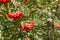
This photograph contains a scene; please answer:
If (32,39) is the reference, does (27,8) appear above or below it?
above

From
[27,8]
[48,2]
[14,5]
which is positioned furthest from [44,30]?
[14,5]

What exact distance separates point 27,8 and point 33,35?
300 millimetres

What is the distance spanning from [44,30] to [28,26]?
3.30ft

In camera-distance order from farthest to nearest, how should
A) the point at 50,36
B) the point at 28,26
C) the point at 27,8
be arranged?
the point at 50,36
the point at 27,8
the point at 28,26

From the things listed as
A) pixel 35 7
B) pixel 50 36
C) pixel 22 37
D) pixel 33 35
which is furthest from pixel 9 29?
pixel 50 36

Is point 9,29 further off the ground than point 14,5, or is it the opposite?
point 14,5

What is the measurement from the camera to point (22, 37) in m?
2.32

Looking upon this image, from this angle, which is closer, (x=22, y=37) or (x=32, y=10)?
(x=22, y=37)

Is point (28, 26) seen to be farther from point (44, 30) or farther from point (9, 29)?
point (44, 30)

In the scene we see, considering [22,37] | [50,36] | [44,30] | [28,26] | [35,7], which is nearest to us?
[28,26]

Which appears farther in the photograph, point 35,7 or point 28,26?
point 35,7

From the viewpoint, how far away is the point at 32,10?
2.60m

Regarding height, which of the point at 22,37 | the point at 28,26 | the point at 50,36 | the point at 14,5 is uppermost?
the point at 14,5

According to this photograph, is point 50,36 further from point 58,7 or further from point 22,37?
point 22,37
